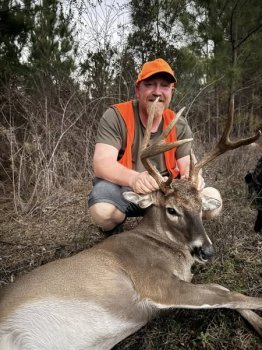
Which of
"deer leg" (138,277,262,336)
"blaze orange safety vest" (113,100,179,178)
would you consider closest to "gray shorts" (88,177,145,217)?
"blaze orange safety vest" (113,100,179,178)

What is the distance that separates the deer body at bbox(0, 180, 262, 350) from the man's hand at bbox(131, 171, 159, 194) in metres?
0.24

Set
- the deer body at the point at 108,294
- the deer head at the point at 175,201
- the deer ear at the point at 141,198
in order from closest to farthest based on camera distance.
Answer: the deer body at the point at 108,294, the deer head at the point at 175,201, the deer ear at the point at 141,198

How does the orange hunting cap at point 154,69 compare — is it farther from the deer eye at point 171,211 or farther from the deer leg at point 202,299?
the deer leg at point 202,299

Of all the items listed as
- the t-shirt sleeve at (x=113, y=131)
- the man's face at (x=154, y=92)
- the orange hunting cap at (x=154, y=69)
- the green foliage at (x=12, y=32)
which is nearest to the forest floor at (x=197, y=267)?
the t-shirt sleeve at (x=113, y=131)

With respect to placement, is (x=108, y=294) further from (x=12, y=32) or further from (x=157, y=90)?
(x=12, y=32)

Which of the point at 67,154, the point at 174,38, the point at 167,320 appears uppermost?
the point at 174,38

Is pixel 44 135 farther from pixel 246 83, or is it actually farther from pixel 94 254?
pixel 246 83

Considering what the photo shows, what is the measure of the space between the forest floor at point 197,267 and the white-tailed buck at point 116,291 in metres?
0.17

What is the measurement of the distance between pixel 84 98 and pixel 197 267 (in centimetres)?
428

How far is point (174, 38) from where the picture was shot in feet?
28.4

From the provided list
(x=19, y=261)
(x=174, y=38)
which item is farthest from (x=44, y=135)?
(x=174, y=38)

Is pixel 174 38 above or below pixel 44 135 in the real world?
above

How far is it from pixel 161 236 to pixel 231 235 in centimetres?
84

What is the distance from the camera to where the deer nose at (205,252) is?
115 inches
